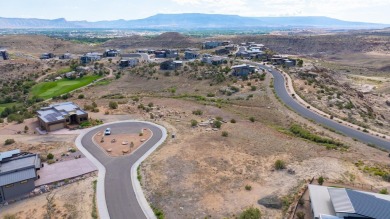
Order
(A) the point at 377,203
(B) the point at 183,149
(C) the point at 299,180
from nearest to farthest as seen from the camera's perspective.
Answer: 1. (A) the point at 377,203
2. (C) the point at 299,180
3. (B) the point at 183,149

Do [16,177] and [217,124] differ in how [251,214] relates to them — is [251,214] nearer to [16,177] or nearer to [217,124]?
[16,177]

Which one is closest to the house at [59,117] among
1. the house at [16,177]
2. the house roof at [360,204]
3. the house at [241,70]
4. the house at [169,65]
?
the house at [16,177]

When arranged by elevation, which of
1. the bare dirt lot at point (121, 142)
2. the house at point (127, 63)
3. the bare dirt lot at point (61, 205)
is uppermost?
the house at point (127, 63)

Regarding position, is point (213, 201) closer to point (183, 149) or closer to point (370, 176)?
point (183, 149)

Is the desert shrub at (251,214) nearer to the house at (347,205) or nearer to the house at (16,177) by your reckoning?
the house at (347,205)

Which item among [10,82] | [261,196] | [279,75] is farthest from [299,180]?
[10,82]

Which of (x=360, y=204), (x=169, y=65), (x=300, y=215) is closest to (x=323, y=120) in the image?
(x=360, y=204)

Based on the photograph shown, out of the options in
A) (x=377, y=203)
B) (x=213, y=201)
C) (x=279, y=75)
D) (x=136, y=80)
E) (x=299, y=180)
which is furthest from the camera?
(x=136, y=80)
